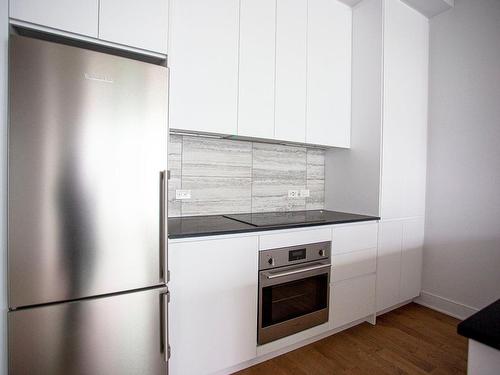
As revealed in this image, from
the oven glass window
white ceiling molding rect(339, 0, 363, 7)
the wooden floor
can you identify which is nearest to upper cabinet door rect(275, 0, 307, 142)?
white ceiling molding rect(339, 0, 363, 7)

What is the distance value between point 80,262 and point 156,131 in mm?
650

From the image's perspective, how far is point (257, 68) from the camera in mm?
1926

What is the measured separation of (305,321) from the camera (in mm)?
1863

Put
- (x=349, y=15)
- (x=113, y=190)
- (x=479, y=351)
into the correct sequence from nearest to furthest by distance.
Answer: (x=479, y=351), (x=113, y=190), (x=349, y=15)

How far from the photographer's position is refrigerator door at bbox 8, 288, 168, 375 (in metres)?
1.09

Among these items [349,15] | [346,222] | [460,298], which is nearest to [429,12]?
[349,15]

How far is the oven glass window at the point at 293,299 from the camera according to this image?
171 cm

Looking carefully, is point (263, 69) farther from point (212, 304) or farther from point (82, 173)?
point (212, 304)

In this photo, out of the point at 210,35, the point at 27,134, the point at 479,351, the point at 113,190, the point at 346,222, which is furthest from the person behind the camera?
the point at 346,222

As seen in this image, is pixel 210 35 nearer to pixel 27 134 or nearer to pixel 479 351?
pixel 27 134

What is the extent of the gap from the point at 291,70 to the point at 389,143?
3.37 ft

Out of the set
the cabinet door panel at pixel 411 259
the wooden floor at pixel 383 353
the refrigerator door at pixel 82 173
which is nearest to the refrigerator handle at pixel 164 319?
the refrigerator door at pixel 82 173

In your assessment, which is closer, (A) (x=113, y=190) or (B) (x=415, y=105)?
(A) (x=113, y=190)

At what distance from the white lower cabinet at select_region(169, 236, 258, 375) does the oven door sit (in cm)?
7
